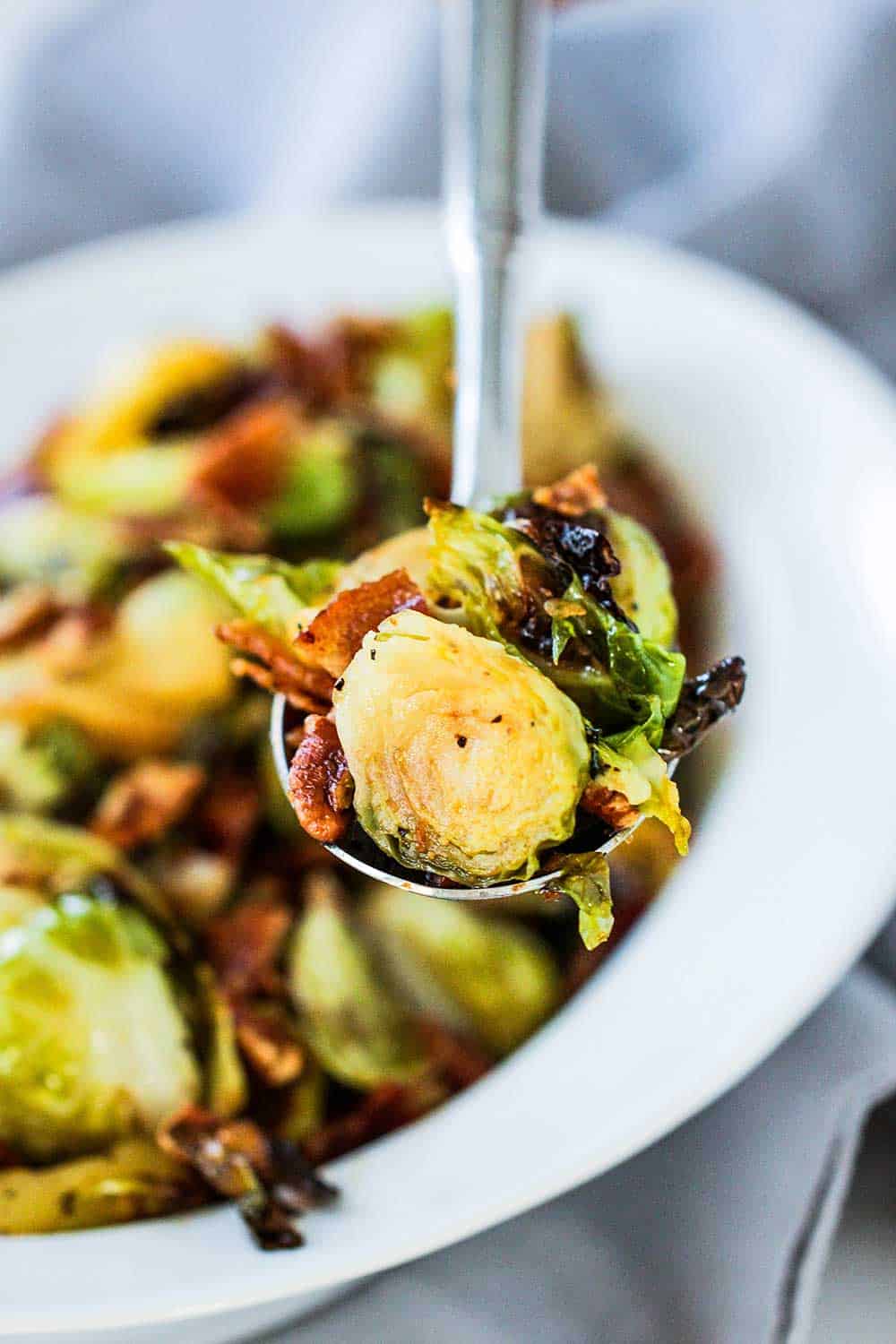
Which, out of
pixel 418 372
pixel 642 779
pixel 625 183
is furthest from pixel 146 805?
pixel 625 183

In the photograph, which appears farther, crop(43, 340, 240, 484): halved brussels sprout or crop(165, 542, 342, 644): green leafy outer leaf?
crop(43, 340, 240, 484): halved brussels sprout

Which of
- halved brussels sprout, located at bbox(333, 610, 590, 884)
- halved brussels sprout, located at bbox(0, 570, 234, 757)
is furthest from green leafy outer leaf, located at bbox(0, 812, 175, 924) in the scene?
halved brussels sprout, located at bbox(333, 610, 590, 884)

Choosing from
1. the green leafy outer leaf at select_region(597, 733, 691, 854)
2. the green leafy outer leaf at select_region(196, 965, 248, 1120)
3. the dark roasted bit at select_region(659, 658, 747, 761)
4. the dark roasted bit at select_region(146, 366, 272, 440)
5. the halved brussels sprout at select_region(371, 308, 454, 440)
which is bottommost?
the green leafy outer leaf at select_region(196, 965, 248, 1120)

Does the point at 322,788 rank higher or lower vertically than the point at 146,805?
higher

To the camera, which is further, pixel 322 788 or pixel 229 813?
pixel 229 813

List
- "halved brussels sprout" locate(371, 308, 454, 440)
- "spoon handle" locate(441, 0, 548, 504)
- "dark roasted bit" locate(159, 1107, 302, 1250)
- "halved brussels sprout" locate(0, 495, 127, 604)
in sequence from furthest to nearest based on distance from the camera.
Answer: "halved brussels sprout" locate(371, 308, 454, 440)
"halved brussels sprout" locate(0, 495, 127, 604)
"spoon handle" locate(441, 0, 548, 504)
"dark roasted bit" locate(159, 1107, 302, 1250)

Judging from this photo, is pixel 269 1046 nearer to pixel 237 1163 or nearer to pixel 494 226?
pixel 237 1163

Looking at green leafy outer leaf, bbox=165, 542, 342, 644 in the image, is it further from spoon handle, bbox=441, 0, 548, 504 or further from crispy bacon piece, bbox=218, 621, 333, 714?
spoon handle, bbox=441, 0, 548, 504
